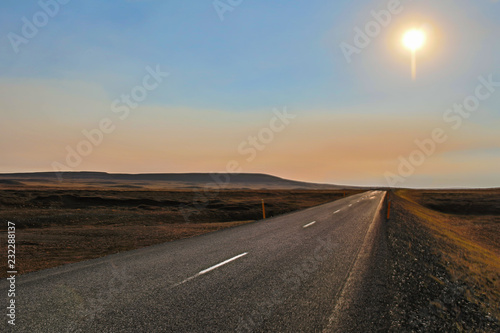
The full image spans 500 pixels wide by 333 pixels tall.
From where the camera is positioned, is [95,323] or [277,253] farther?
[277,253]

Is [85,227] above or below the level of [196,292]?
below

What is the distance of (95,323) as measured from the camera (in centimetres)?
445

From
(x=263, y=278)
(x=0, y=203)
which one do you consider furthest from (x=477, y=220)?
(x=0, y=203)

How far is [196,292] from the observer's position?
575 cm

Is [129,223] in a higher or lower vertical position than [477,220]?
higher

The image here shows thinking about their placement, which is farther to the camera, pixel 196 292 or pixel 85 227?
pixel 85 227

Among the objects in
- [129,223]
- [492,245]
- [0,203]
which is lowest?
[492,245]

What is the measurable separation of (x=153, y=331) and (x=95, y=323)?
982mm

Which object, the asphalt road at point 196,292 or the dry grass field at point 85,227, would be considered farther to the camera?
the dry grass field at point 85,227

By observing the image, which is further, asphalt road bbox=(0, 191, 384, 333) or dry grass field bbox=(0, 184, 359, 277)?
dry grass field bbox=(0, 184, 359, 277)

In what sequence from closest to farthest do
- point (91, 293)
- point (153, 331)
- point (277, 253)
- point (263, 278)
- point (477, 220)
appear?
point (153, 331) → point (91, 293) → point (263, 278) → point (277, 253) → point (477, 220)

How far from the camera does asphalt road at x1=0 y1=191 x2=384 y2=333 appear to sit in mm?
4512

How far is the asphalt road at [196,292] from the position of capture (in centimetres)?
451

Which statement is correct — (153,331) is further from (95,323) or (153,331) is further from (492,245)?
(492,245)
